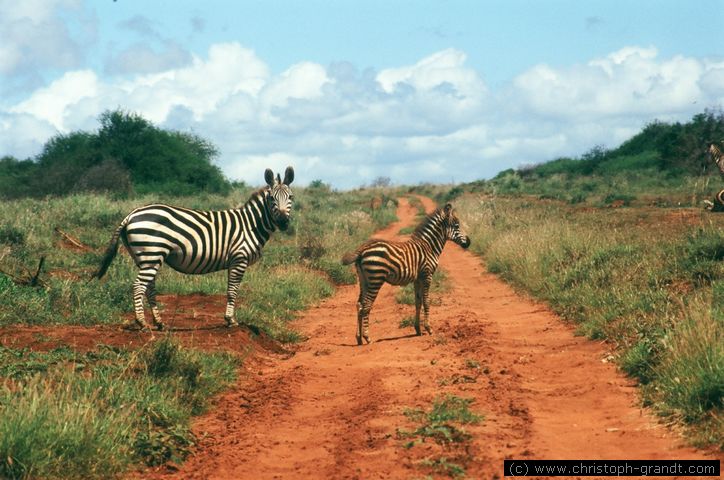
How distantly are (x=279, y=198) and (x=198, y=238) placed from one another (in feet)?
4.68

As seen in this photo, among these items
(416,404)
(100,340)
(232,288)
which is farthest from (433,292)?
(416,404)

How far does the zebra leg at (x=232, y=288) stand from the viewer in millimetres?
11938

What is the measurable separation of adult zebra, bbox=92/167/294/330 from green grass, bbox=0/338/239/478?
211 cm

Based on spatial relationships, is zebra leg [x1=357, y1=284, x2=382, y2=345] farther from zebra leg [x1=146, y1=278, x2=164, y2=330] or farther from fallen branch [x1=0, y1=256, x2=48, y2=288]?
fallen branch [x1=0, y1=256, x2=48, y2=288]

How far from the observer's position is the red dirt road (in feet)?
21.3

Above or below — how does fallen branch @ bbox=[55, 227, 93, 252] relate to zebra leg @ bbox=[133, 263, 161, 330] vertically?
above

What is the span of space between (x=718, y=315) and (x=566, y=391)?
194 centimetres

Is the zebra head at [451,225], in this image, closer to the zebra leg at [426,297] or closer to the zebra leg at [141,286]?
the zebra leg at [426,297]

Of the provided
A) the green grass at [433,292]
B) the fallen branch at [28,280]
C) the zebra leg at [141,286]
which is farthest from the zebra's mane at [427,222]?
the fallen branch at [28,280]

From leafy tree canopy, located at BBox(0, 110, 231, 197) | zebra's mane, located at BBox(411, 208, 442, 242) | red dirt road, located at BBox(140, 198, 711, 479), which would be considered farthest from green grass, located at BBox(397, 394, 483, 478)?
leafy tree canopy, located at BBox(0, 110, 231, 197)

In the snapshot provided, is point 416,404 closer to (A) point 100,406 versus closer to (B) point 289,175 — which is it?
(A) point 100,406

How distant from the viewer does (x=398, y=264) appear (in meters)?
11.9

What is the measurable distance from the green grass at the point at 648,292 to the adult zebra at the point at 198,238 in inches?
191

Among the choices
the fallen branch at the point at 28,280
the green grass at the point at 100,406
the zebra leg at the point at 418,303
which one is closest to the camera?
the green grass at the point at 100,406
